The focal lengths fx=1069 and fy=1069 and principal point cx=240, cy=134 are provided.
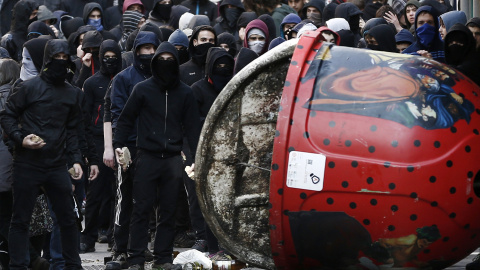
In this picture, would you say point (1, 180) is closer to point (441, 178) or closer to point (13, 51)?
point (441, 178)

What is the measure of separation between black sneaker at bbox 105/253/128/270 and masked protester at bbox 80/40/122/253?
1.32m

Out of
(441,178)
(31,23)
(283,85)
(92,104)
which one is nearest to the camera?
(441,178)

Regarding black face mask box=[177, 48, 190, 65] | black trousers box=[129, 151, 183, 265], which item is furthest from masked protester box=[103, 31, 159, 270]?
black face mask box=[177, 48, 190, 65]

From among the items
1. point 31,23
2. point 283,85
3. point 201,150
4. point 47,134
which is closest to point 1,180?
point 47,134

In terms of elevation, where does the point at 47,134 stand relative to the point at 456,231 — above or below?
above

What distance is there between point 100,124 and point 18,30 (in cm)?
461

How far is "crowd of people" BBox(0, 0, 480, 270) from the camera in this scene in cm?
987

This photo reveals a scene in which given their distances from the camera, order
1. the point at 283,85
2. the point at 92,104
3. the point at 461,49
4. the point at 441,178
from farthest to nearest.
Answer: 1. the point at 92,104
2. the point at 461,49
3. the point at 283,85
4. the point at 441,178

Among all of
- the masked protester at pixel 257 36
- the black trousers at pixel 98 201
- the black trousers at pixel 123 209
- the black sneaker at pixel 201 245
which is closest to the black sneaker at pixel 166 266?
the black trousers at pixel 123 209

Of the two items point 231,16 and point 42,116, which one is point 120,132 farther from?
point 231,16

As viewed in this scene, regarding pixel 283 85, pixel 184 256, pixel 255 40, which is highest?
pixel 255 40

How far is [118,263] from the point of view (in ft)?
34.8

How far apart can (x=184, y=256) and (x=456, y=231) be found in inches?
140

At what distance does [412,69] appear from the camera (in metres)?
7.73
